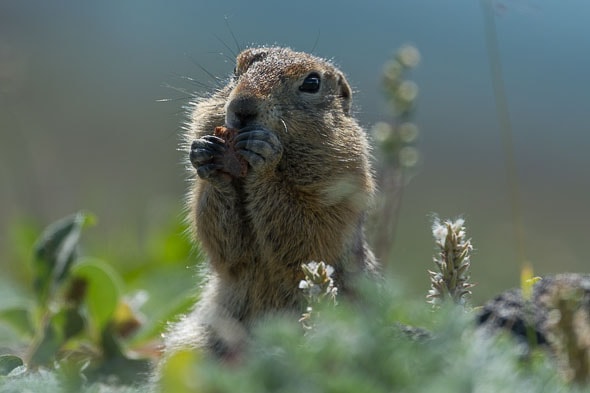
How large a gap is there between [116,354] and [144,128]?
10.8 meters

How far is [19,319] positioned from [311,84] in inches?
70.9

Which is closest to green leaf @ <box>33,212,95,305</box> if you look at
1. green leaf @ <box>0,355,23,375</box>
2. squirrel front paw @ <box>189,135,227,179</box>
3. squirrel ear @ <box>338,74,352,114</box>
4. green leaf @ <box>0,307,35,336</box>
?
green leaf @ <box>0,307,35,336</box>

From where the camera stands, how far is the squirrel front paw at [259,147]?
409cm

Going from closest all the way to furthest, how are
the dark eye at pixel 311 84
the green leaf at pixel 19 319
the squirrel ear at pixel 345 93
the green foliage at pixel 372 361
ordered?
the green foliage at pixel 372 361, the dark eye at pixel 311 84, the green leaf at pixel 19 319, the squirrel ear at pixel 345 93

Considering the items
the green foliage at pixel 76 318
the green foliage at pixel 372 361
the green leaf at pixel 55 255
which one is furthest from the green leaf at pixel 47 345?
the green foliage at pixel 372 361

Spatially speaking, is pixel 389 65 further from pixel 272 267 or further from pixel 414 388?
pixel 414 388

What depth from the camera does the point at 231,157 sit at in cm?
421

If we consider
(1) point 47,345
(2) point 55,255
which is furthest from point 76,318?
(2) point 55,255

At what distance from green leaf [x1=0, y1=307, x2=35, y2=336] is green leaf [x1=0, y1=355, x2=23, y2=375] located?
77.1 inches

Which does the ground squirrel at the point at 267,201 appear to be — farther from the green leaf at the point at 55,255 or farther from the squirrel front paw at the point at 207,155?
the green leaf at the point at 55,255

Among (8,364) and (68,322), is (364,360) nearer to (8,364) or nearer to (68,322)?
(8,364)

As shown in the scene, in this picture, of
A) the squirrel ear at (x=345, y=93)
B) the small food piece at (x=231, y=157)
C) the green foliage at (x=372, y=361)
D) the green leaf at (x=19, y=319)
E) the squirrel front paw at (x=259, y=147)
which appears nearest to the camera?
the green foliage at (x=372, y=361)

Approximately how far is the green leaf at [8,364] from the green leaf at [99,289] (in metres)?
1.81

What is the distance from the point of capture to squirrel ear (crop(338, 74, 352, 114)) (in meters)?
5.05
